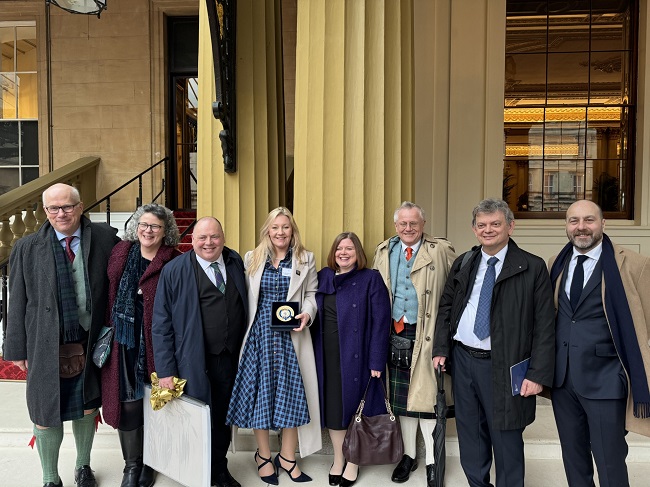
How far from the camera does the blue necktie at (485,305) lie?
2.79 meters

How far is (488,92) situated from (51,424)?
488 cm

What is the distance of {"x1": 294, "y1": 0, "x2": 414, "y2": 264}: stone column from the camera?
3537 millimetres

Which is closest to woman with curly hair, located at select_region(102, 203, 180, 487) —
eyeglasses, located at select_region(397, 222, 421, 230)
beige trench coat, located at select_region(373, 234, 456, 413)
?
eyeglasses, located at select_region(397, 222, 421, 230)

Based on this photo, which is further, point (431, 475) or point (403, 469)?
point (403, 469)

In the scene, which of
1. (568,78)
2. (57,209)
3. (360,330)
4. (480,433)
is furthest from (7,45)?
(480,433)

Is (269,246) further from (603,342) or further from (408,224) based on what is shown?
(603,342)

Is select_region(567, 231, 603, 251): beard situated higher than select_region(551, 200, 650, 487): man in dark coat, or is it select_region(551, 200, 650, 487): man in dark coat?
select_region(567, 231, 603, 251): beard

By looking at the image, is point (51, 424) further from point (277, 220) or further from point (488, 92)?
point (488, 92)

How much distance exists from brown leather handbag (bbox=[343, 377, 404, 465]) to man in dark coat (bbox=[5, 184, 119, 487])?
1.56m

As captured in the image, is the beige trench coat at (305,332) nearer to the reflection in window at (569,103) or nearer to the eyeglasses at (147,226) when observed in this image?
the eyeglasses at (147,226)

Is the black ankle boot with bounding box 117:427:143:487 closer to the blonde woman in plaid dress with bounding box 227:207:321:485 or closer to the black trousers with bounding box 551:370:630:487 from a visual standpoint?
the blonde woman in plaid dress with bounding box 227:207:321:485

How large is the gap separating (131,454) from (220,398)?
2.21 ft

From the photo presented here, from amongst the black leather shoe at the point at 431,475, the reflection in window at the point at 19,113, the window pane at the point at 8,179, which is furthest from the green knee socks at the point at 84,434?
the window pane at the point at 8,179

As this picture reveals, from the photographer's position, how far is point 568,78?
229 inches
